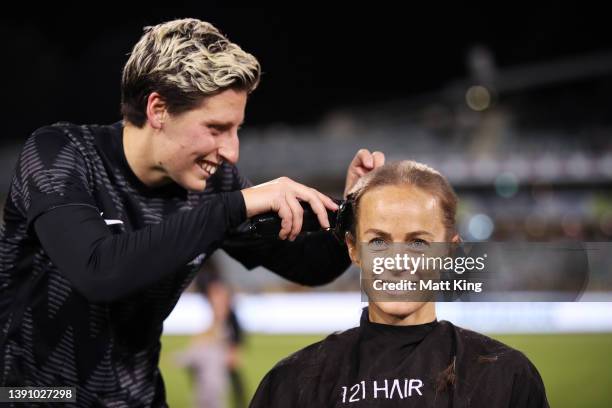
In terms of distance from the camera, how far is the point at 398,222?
185 centimetres

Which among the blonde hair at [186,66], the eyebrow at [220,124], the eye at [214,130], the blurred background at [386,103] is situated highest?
the blurred background at [386,103]

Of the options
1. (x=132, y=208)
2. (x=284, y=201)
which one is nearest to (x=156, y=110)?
(x=132, y=208)

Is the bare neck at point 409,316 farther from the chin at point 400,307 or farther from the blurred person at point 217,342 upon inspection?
the blurred person at point 217,342

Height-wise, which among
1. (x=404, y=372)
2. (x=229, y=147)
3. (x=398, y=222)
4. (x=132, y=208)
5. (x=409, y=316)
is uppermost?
(x=229, y=147)

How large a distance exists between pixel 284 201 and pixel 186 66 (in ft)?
1.61

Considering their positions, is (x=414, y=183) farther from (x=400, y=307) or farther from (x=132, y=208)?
(x=132, y=208)

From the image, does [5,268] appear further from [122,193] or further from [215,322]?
[215,322]

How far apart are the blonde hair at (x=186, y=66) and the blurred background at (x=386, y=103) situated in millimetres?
5680

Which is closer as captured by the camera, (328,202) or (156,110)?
(328,202)

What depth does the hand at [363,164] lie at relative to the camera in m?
2.14

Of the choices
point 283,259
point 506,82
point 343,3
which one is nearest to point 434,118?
point 506,82

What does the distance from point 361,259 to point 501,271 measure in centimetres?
36

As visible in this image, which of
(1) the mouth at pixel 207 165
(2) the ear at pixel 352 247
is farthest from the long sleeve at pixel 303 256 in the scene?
(1) the mouth at pixel 207 165

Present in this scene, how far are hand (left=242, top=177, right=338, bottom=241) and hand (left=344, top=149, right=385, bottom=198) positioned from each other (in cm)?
41
